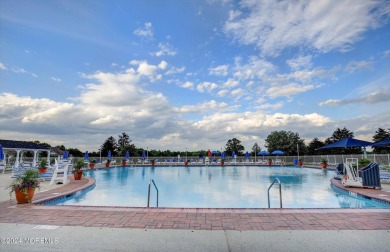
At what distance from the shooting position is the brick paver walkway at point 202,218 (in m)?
3.88

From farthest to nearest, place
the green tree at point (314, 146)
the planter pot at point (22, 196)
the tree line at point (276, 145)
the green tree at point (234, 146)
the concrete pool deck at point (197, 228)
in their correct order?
the green tree at point (234, 146), the green tree at point (314, 146), the tree line at point (276, 145), the planter pot at point (22, 196), the concrete pool deck at point (197, 228)

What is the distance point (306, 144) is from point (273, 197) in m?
48.7

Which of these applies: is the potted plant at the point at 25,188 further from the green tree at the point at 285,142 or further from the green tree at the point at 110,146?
the green tree at the point at 110,146

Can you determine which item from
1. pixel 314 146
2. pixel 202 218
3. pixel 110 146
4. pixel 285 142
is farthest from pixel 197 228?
pixel 110 146

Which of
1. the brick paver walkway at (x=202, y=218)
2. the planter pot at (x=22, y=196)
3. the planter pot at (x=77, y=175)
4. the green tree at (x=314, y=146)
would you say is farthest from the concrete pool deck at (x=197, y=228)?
the green tree at (x=314, y=146)

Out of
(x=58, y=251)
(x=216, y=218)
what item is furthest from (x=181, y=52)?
(x=58, y=251)

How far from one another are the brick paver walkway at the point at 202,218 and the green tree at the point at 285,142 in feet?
155

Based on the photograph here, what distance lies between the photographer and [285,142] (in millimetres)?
50406

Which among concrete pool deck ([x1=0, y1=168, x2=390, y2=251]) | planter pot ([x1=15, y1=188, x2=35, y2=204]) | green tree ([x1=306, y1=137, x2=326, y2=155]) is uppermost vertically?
green tree ([x1=306, y1=137, x2=326, y2=155])

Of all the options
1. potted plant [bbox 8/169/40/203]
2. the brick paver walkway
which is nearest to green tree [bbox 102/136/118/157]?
potted plant [bbox 8/169/40/203]

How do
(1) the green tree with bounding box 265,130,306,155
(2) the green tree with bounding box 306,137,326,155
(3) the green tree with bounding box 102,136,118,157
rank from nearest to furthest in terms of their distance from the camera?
1. (2) the green tree with bounding box 306,137,326,155
2. (1) the green tree with bounding box 265,130,306,155
3. (3) the green tree with bounding box 102,136,118,157

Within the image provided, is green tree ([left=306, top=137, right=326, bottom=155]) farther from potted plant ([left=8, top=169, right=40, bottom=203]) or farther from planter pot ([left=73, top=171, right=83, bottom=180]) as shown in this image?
potted plant ([left=8, top=169, right=40, bottom=203])

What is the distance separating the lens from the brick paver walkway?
3.88 meters

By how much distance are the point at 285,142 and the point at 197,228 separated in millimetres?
50548
